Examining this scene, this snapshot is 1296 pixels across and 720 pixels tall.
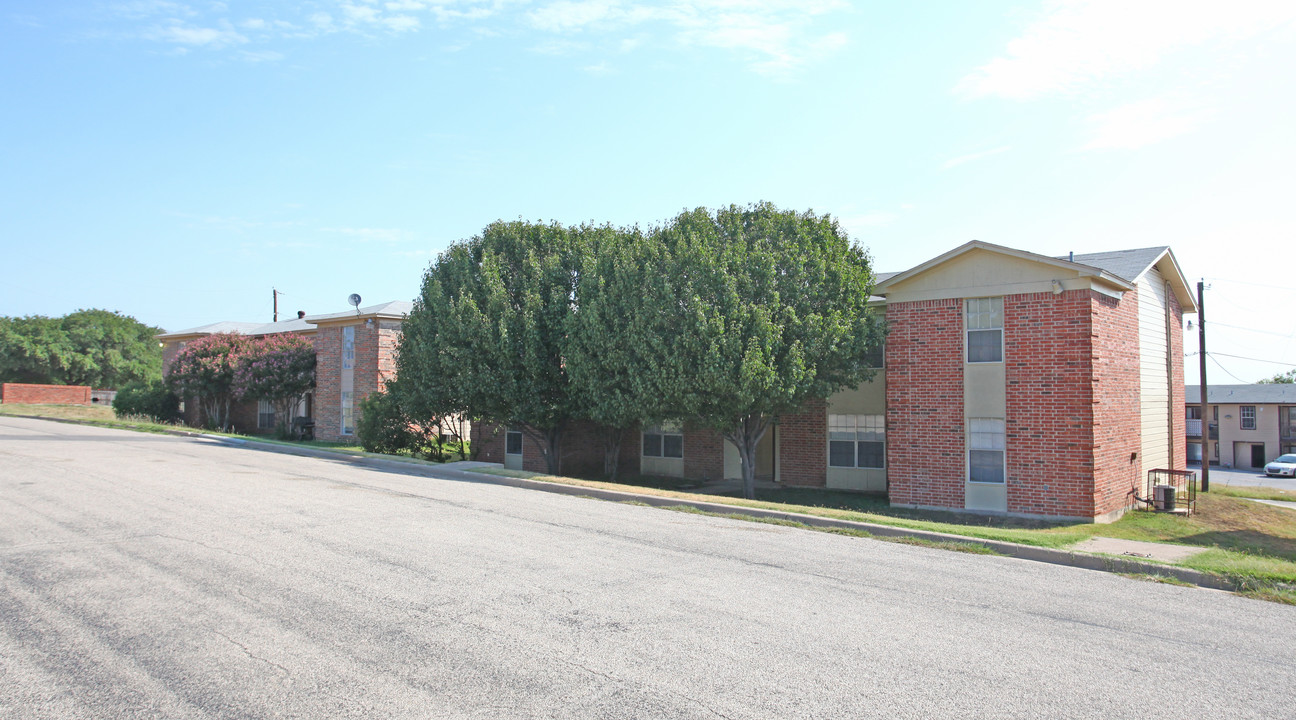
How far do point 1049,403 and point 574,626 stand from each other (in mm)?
13368

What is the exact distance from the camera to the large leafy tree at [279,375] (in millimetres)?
35031

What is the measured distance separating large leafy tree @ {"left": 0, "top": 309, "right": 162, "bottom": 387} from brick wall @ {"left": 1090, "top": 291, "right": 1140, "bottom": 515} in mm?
79350

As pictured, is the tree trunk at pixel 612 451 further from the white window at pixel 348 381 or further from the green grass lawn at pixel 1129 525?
the white window at pixel 348 381

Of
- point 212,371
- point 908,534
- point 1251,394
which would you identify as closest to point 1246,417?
point 1251,394

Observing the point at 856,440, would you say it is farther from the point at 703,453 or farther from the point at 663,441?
the point at 663,441

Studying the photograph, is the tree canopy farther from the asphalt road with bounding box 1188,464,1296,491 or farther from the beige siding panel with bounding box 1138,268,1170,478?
the asphalt road with bounding box 1188,464,1296,491

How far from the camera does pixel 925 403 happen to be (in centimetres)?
1750

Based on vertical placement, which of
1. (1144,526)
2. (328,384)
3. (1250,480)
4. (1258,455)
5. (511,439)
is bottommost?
(1250,480)

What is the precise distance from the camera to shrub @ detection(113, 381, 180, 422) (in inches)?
1592

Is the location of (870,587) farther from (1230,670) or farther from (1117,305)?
(1117,305)

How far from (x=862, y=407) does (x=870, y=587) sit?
44.3 feet

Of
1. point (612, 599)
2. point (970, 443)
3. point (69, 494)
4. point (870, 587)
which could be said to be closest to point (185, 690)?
point (612, 599)

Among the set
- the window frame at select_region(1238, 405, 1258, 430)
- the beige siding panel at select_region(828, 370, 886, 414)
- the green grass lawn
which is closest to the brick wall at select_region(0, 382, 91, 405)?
the green grass lawn

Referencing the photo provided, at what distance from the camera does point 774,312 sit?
17516 millimetres
